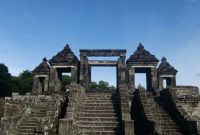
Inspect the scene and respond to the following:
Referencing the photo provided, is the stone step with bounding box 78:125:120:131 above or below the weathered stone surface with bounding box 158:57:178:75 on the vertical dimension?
below

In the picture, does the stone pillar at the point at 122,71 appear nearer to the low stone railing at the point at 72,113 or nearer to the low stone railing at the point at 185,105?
the low stone railing at the point at 185,105

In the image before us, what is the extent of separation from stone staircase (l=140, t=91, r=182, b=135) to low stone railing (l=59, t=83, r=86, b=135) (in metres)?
3.04

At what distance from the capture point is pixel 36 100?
48.2 feet

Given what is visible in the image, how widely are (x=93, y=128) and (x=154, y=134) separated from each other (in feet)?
8.32

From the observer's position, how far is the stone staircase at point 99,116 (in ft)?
36.6

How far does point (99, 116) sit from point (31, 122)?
3378 millimetres

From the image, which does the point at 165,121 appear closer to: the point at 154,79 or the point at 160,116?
the point at 160,116

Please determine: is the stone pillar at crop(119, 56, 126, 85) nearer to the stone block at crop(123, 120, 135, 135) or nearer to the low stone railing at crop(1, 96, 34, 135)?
the low stone railing at crop(1, 96, 34, 135)

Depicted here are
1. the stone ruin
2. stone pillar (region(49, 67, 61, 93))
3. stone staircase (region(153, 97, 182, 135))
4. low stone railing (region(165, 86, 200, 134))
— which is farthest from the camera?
stone pillar (region(49, 67, 61, 93))

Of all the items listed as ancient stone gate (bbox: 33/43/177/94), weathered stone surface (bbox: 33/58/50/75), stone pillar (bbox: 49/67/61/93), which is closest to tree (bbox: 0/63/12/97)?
weathered stone surface (bbox: 33/58/50/75)

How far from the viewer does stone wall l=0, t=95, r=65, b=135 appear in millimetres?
11102

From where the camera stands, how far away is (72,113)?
1116cm

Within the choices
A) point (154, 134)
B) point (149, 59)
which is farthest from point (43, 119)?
point (149, 59)

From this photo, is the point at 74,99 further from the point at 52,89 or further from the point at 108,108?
the point at 52,89
